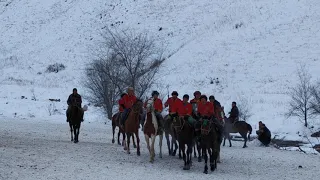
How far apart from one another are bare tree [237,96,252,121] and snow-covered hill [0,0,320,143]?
577 mm

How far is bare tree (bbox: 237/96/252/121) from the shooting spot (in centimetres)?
3740

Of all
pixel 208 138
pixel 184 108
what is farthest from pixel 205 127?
pixel 184 108

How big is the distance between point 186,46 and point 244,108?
2050cm

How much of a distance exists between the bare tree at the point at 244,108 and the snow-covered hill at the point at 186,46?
0.58m

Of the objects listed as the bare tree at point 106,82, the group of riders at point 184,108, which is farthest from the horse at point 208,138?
the bare tree at point 106,82

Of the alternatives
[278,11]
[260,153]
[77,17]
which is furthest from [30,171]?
[77,17]

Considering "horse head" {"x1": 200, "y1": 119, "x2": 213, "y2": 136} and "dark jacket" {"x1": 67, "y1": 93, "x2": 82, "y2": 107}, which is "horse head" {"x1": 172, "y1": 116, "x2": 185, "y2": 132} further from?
Result: "dark jacket" {"x1": 67, "y1": 93, "x2": 82, "y2": 107}

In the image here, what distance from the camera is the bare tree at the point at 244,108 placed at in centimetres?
3740

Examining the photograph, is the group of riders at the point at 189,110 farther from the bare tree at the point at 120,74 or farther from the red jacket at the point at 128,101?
the bare tree at the point at 120,74

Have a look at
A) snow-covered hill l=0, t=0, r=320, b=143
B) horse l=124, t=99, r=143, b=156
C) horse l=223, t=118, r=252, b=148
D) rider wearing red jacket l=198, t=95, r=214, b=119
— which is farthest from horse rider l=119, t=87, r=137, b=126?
snow-covered hill l=0, t=0, r=320, b=143

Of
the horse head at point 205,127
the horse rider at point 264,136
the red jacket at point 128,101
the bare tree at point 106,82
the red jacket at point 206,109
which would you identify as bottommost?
the horse rider at point 264,136

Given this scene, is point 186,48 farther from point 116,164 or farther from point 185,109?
point 116,164

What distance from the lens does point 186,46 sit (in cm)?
5769

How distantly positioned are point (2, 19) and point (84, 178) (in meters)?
79.3
